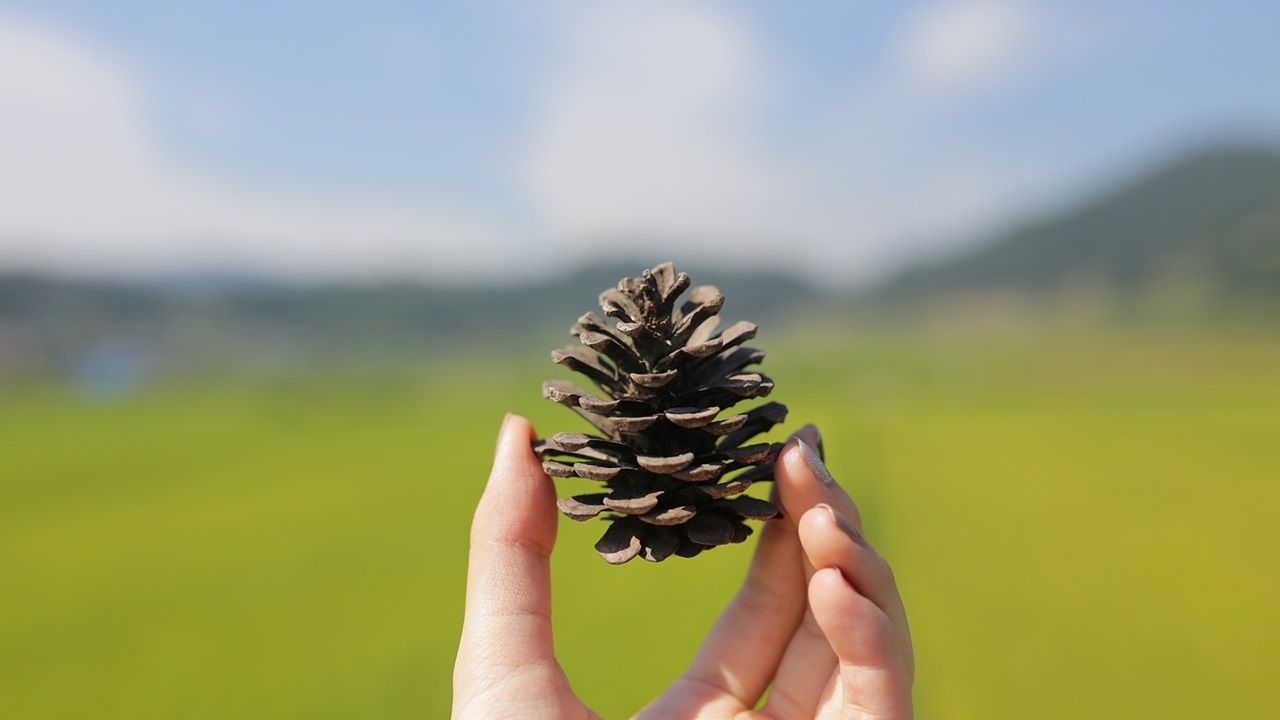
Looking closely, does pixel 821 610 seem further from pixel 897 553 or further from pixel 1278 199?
pixel 1278 199

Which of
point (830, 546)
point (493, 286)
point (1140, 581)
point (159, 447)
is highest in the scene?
point (493, 286)

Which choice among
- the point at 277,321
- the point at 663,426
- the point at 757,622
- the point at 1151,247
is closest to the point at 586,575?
the point at 757,622

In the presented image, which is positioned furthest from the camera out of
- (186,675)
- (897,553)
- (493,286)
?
(493,286)

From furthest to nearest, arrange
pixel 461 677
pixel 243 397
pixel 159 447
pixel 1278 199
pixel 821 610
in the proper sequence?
pixel 1278 199 < pixel 243 397 < pixel 159 447 < pixel 461 677 < pixel 821 610

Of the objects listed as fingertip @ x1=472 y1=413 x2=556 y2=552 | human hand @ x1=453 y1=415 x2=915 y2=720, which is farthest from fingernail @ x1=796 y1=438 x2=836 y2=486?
fingertip @ x1=472 y1=413 x2=556 y2=552

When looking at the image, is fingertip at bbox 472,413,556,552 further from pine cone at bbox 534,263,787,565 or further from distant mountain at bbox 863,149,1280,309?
distant mountain at bbox 863,149,1280,309

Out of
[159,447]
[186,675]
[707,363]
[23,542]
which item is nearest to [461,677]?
[707,363]

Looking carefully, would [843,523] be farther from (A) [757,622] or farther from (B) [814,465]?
(A) [757,622]

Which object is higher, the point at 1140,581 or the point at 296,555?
the point at 296,555

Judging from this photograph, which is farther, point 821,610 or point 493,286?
point 493,286
